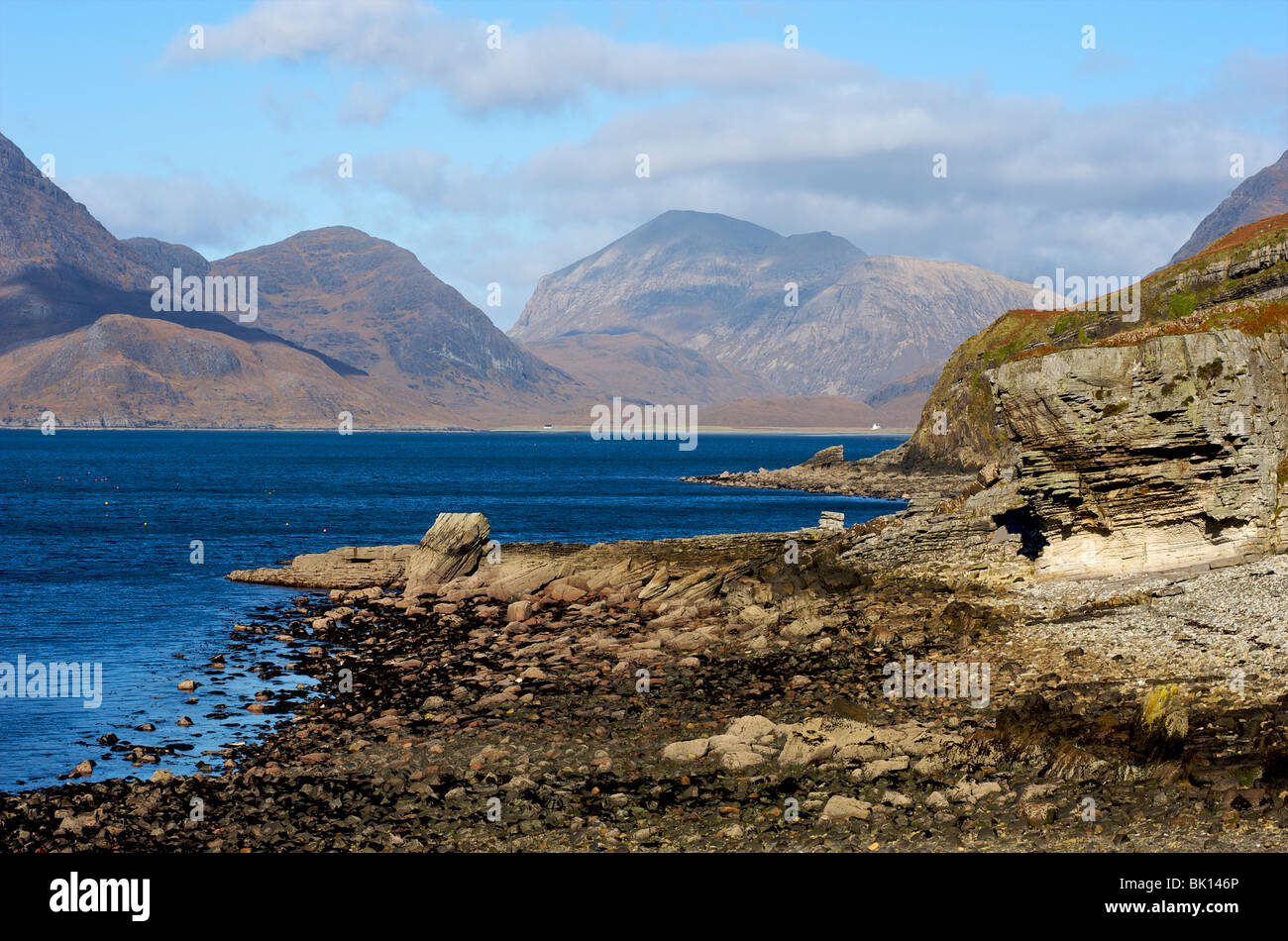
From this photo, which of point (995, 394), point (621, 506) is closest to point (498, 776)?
point (995, 394)

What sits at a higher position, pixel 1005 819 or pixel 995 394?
pixel 995 394

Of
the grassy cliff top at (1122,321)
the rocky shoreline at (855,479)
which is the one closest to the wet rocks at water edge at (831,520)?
the grassy cliff top at (1122,321)

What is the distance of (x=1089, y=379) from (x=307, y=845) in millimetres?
28833

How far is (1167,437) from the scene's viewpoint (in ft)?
120

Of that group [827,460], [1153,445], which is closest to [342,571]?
[1153,445]

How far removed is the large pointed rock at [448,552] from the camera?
50344mm

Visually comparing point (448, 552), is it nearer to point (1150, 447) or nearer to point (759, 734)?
point (759, 734)

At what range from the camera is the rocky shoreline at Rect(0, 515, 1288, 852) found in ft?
66.3

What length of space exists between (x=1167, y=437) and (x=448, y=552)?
3103 cm

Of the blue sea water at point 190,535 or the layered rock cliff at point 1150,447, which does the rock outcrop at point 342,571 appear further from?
the layered rock cliff at point 1150,447

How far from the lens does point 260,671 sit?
36250mm
